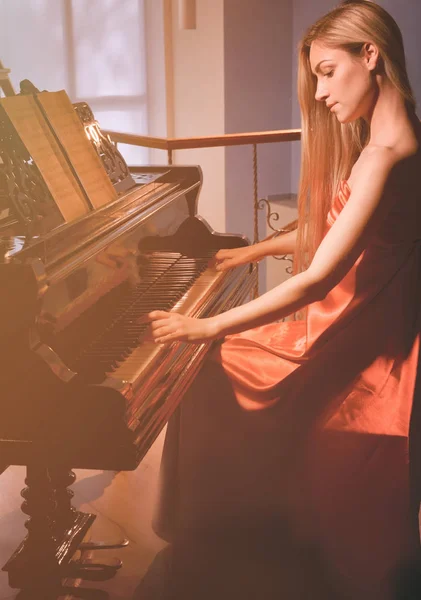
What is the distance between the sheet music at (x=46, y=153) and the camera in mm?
1740

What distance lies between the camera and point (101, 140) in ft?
7.32

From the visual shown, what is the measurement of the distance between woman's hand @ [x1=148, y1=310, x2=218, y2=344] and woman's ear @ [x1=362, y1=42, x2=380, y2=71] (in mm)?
658

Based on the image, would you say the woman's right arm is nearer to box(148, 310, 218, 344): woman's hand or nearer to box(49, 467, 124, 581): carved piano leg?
box(148, 310, 218, 344): woman's hand

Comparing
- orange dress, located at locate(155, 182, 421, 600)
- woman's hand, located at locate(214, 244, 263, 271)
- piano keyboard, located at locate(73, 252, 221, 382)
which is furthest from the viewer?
woman's hand, located at locate(214, 244, 263, 271)

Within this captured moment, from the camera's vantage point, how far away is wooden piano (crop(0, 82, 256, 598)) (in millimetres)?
1432

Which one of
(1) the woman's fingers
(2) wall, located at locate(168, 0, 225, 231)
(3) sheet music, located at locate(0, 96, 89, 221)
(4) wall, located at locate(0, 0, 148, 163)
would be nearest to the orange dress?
(1) the woman's fingers

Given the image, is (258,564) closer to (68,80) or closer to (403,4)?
(403,4)

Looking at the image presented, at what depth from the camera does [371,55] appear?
5.45 feet

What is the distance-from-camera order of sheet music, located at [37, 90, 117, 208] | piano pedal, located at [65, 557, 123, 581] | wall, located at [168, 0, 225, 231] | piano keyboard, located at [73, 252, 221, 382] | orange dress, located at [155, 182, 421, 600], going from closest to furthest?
piano keyboard, located at [73, 252, 221, 382], orange dress, located at [155, 182, 421, 600], sheet music, located at [37, 90, 117, 208], piano pedal, located at [65, 557, 123, 581], wall, located at [168, 0, 225, 231]

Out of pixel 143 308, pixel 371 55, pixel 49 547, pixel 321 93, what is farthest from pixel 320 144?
pixel 49 547

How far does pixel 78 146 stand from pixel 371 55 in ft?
2.54

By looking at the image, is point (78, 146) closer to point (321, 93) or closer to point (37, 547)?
point (321, 93)

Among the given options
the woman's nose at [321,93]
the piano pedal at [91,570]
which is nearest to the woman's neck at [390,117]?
the woman's nose at [321,93]

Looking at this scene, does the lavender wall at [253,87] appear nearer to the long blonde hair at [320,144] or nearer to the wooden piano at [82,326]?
the wooden piano at [82,326]
